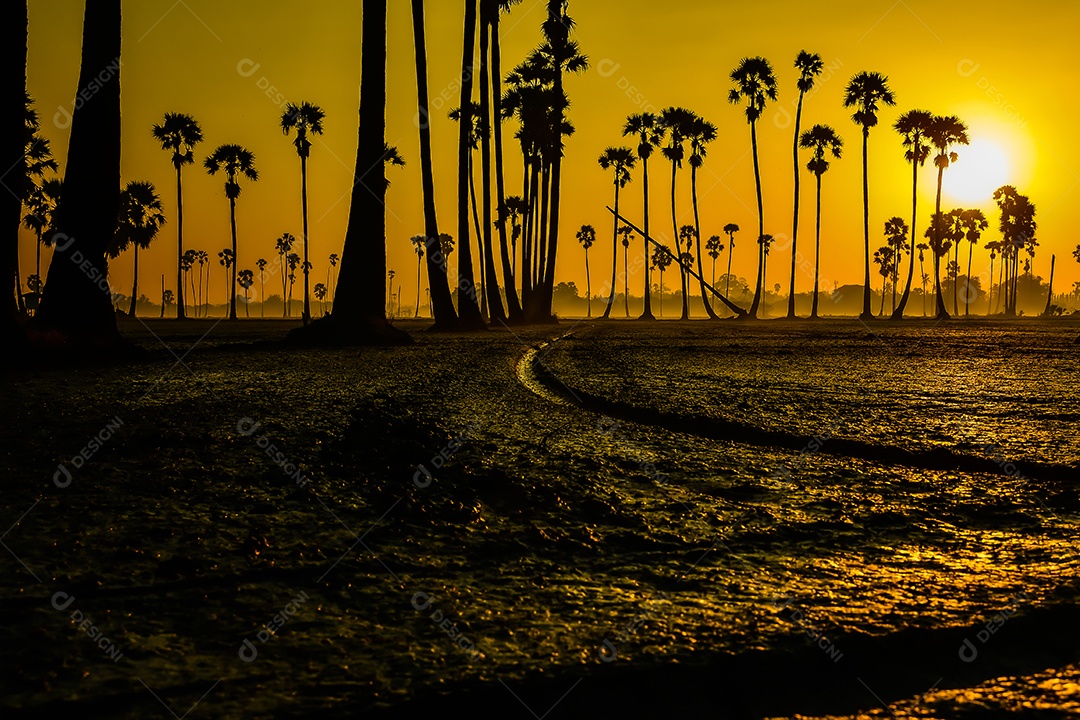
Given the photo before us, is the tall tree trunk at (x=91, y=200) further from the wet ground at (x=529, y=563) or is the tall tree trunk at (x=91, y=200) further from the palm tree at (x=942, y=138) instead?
the palm tree at (x=942, y=138)

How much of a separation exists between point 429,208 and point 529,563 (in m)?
A: 23.4

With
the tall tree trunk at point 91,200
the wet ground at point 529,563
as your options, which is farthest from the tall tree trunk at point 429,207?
the wet ground at point 529,563

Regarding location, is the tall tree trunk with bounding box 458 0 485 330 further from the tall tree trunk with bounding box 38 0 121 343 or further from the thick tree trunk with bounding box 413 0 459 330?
the tall tree trunk with bounding box 38 0 121 343

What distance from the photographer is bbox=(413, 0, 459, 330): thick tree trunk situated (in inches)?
982

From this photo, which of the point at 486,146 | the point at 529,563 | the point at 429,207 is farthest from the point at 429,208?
the point at 529,563

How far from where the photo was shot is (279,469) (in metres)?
4.25

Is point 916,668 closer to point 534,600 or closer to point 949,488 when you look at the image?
point 534,600

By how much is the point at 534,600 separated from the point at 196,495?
172 centimetres

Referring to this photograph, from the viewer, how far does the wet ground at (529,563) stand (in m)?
2.01

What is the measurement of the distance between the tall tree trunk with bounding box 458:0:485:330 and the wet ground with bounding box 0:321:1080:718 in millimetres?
19304

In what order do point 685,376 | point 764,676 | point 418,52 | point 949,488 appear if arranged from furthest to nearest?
1. point 418,52
2. point 685,376
3. point 949,488
4. point 764,676

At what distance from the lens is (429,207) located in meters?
25.7

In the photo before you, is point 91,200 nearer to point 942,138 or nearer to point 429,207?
point 429,207

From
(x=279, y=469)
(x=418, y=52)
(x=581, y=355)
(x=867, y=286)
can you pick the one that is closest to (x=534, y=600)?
Answer: (x=279, y=469)
